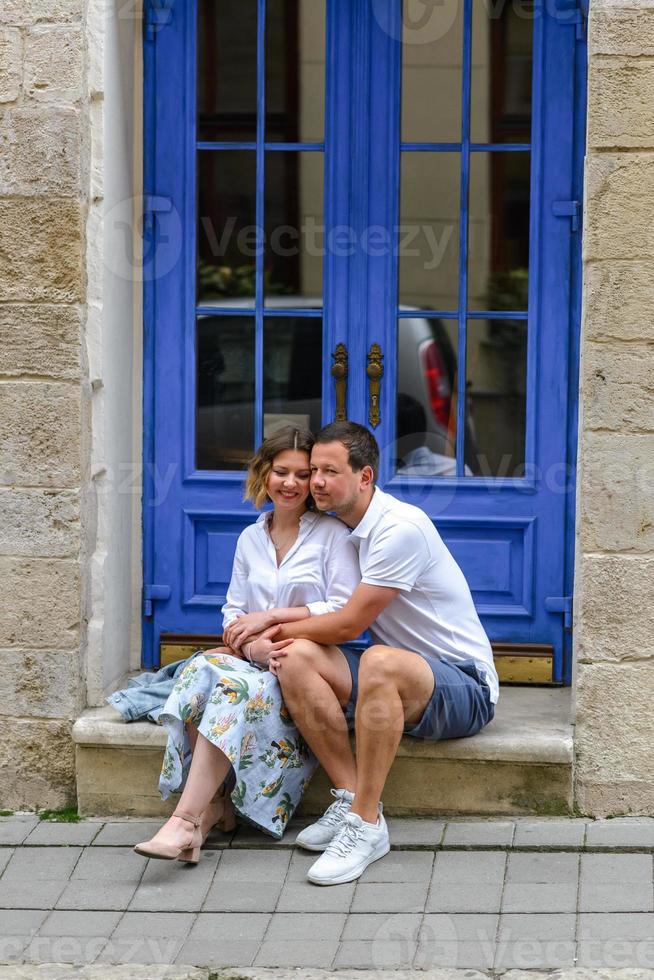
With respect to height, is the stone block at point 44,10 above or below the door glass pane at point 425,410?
above

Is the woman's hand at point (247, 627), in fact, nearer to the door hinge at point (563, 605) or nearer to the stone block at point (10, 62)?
the door hinge at point (563, 605)

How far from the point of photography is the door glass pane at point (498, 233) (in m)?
5.16

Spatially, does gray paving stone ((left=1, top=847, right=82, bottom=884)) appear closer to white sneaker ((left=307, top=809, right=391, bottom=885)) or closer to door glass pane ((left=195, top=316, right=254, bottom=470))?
white sneaker ((left=307, top=809, right=391, bottom=885))

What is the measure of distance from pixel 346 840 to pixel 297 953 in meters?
0.55

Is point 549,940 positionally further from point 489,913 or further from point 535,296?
point 535,296

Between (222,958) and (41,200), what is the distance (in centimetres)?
248

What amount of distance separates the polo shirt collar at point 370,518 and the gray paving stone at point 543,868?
1.09m

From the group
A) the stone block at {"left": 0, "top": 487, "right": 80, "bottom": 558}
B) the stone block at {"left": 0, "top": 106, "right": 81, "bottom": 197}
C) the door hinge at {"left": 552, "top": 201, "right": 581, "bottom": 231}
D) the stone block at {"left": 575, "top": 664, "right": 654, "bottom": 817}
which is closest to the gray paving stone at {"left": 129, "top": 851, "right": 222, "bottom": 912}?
the stone block at {"left": 0, "top": 487, "right": 80, "bottom": 558}

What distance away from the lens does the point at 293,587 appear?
4598 millimetres

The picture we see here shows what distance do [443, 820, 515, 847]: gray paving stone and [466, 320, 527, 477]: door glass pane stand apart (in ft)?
4.29

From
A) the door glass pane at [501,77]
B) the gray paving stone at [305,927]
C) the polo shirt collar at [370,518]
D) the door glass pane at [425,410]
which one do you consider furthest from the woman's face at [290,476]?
the door glass pane at [501,77]

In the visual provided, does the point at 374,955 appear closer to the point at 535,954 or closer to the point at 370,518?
the point at 535,954

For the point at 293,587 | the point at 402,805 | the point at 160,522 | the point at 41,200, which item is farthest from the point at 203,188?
the point at 402,805

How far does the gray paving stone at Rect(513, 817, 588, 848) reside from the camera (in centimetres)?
443
